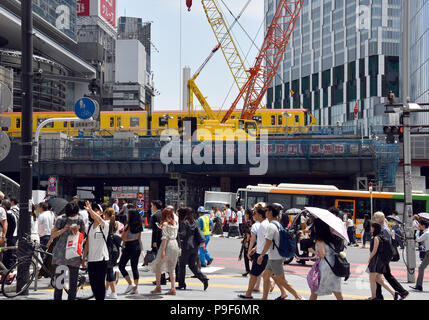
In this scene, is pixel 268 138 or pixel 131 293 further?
pixel 268 138

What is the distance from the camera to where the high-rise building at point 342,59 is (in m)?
101

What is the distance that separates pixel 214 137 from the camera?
5381 centimetres

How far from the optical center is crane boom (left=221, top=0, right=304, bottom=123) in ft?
194

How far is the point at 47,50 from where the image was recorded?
90875 millimetres

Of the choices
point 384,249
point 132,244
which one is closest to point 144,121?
point 132,244

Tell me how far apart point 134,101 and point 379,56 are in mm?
58607

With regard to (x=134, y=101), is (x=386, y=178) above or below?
below

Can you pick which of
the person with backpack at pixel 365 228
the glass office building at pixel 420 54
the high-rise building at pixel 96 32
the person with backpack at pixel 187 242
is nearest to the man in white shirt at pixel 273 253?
the person with backpack at pixel 187 242

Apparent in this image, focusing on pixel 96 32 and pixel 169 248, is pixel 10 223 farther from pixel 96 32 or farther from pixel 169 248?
pixel 96 32

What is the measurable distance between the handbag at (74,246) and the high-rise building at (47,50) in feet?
227

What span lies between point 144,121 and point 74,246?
Result: 45.5m

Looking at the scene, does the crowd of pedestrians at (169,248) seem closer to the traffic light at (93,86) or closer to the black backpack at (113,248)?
the black backpack at (113,248)
